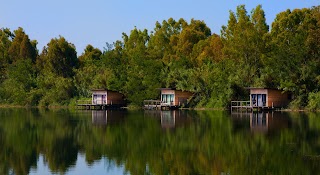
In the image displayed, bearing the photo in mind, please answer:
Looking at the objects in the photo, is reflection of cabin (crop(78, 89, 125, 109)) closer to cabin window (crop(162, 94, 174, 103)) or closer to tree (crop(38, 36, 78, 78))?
cabin window (crop(162, 94, 174, 103))

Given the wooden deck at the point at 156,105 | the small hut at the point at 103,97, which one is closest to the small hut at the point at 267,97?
the wooden deck at the point at 156,105

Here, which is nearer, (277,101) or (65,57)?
(277,101)

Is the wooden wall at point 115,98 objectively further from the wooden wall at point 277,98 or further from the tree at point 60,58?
the wooden wall at point 277,98

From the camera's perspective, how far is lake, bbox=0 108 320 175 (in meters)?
19.9

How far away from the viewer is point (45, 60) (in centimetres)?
9794

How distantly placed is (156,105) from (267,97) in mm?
15978

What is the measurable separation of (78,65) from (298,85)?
50.2m

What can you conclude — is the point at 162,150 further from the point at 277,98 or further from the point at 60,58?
the point at 60,58

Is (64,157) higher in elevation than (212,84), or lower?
lower

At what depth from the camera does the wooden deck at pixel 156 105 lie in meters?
69.4

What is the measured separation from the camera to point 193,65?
81.6 meters

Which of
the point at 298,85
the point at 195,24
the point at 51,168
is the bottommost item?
the point at 51,168

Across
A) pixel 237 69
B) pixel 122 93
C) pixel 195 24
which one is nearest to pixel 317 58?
pixel 237 69

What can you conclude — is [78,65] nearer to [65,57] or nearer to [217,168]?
[65,57]
